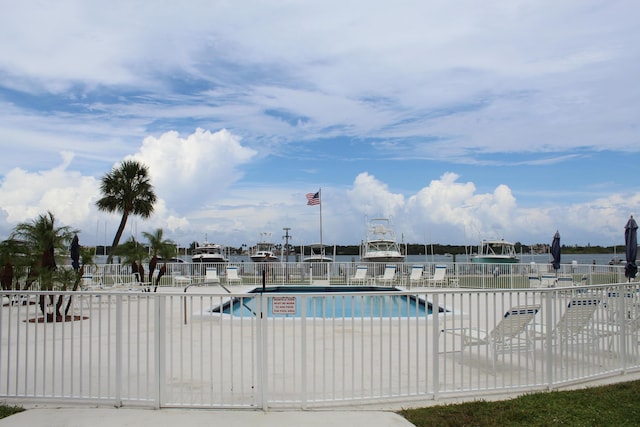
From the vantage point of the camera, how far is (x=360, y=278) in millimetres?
21125

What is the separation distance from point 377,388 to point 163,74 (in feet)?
41.5

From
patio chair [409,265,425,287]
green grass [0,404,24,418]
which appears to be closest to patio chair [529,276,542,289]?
patio chair [409,265,425,287]

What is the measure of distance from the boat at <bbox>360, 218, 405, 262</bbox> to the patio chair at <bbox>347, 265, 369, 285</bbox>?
11.9 m

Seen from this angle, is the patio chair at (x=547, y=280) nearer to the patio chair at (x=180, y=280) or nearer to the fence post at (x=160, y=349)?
the patio chair at (x=180, y=280)

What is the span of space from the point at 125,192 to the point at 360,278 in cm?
1697

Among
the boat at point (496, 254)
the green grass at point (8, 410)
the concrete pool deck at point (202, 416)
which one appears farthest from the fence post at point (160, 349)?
the boat at point (496, 254)

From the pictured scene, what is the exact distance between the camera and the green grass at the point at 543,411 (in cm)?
461

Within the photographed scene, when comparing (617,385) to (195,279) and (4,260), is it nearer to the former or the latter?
(4,260)

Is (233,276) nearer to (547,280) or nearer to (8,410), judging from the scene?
(547,280)

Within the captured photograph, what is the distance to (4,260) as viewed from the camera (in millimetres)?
13281

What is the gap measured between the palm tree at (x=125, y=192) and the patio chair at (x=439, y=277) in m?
18.8

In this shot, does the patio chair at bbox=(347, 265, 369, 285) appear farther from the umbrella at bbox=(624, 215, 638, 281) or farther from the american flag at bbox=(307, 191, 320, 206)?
the umbrella at bbox=(624, 215, 638, 281)

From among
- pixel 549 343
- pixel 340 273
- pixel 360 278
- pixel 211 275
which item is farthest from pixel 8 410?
pixel 340 273

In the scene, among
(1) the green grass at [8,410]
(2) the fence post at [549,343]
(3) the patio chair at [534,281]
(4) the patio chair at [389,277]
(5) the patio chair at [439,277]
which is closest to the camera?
(1) the green grass at [8,410]
